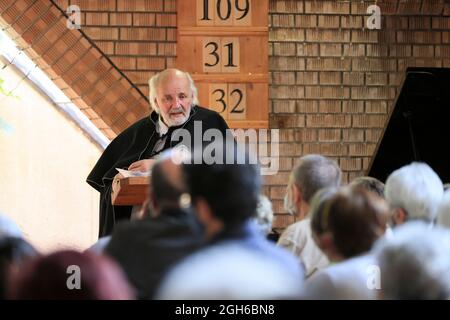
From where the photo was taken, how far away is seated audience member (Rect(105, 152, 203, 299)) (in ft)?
12.1

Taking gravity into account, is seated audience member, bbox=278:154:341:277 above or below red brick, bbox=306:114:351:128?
below

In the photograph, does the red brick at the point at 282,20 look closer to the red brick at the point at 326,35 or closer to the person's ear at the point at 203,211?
the red brick at the point at 326,35

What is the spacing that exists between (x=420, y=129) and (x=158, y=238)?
13.7 ft

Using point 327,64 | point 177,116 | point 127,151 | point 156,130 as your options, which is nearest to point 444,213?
point 177,116

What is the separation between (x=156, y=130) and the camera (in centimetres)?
689

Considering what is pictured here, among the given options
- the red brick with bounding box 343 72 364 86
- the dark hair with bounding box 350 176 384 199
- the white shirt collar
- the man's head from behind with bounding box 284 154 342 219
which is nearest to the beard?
the white shirt collar

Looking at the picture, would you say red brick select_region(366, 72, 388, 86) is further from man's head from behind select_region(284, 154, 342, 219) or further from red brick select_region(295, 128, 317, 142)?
man's head from behind select_region(284, 154, 342, 219)

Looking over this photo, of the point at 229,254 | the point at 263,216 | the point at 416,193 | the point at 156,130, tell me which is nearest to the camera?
the point at 229,254

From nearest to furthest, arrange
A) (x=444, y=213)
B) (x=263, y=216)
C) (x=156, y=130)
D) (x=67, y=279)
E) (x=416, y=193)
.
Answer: (x=67, y=279) < (x=444, y=213) < (x=416, y=193) < (x=263, y=216) < (x=156, y=130)

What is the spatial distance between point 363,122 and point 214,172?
19.8ft

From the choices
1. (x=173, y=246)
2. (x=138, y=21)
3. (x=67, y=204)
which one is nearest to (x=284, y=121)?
(x=138, y=21)

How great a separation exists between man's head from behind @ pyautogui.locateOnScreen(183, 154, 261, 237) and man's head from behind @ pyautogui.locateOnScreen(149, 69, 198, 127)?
296cm

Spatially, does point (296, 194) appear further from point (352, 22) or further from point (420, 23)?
point (420, 23)

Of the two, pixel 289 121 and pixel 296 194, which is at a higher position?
pixel 289 121
